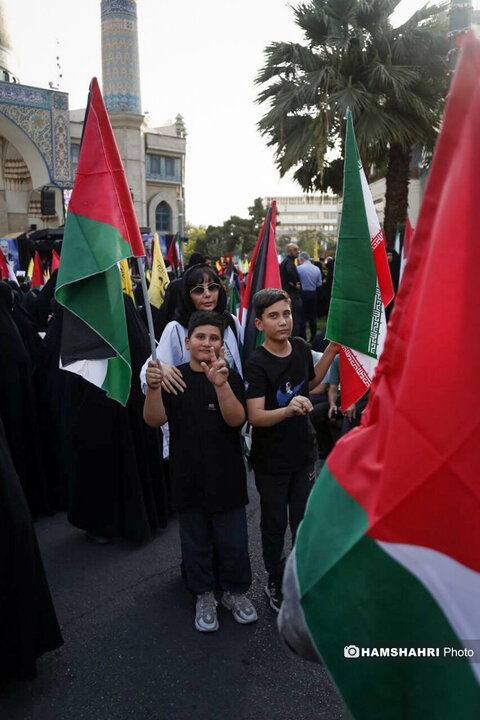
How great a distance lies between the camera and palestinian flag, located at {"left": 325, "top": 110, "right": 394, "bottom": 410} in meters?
2.87

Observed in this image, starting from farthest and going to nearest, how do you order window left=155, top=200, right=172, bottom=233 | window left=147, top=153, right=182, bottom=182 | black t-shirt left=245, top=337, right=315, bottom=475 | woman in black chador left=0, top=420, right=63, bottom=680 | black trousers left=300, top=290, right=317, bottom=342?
window left=155, top=200, right=172, bottom=233
window left=147, top=153, right=182, bottom=182
black trousers left=300, top=290, right=317, bottom=342
black t-shirt left=245, top=337, right=315, bottom=475
woman in black chador left=0, top=420, right=63, bottom=680

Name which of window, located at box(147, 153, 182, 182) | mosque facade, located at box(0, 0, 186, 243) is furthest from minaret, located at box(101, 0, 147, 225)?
window, located at box(147, 153, 182, 182)

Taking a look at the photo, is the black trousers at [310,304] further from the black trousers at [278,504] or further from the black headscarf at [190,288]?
the black trousers at [278,504]

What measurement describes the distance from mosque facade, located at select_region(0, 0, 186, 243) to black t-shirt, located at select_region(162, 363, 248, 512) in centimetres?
1516

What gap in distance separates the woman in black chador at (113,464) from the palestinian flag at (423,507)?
2.71m

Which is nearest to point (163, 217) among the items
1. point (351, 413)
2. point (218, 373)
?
point (351, 413)

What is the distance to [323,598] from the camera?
1310 mm

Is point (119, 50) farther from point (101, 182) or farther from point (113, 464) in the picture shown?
point (101, 182)

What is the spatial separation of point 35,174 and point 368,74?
1824cm

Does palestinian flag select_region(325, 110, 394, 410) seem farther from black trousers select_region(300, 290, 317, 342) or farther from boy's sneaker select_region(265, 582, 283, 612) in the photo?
black trousers select_region(300, 290, 317, 342)

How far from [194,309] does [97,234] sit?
839 mm

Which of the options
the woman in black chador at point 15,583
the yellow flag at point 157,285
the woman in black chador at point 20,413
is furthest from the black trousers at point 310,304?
the woman in black chador at point 15,583

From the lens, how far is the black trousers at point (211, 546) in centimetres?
296

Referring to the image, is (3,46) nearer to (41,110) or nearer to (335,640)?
(41,110)
